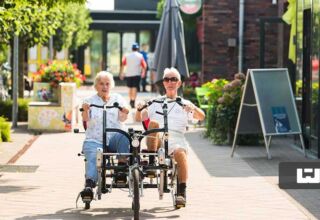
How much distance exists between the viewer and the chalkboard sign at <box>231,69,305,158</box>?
1492 cm

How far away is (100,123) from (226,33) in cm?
1475

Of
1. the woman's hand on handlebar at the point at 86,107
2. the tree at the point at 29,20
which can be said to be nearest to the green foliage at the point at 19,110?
the tree at the point at 29,20

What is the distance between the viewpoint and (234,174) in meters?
12.8

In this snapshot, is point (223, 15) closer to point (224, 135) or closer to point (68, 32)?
point (224, 135)

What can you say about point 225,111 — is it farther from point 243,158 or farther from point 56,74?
point 56,74

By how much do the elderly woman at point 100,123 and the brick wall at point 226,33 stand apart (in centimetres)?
1440

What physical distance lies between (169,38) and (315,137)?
22.4 ft

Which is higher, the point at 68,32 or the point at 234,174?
the point at 68,32

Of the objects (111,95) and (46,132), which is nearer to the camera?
(111,95)

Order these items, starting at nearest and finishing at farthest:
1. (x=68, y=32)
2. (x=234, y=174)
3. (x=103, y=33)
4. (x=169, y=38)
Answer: (x=234, y=174)
(x=169, y=38)
(x=68, y=32)
(x=103, y=33)

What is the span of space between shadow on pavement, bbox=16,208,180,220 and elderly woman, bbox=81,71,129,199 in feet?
1.04

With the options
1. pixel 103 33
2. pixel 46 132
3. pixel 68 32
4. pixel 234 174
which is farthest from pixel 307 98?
pixel 103 33

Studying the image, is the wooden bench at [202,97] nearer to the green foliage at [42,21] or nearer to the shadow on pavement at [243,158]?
Answer: the shadow on pavement at [243,158]

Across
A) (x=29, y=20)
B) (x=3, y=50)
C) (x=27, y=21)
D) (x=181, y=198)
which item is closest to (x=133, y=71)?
(x=3, y=50)
